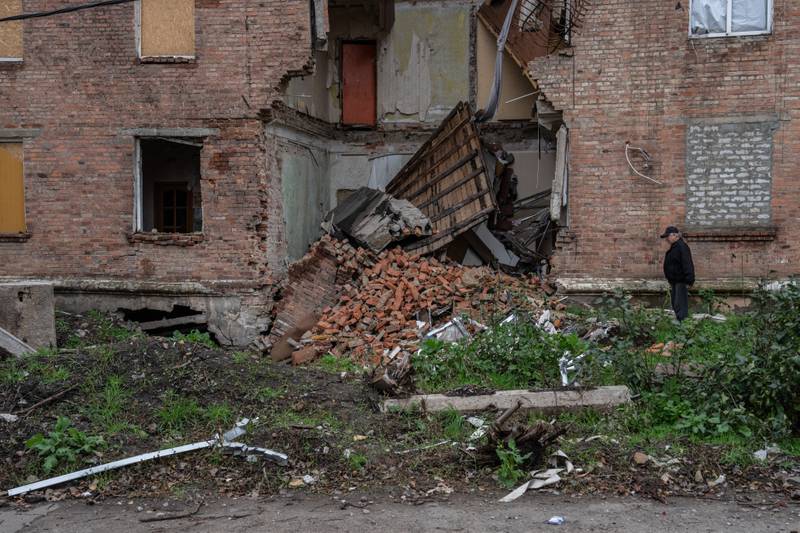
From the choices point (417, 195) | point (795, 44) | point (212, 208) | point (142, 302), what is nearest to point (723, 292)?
point (795, 44)

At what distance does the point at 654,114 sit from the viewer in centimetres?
1164

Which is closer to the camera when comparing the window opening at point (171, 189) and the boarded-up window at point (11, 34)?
the boarded-up window at point (11, 34)

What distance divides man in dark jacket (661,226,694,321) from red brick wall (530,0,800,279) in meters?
1.04

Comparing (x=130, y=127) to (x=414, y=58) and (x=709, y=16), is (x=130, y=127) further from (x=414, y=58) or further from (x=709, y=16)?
(x=709, y=16)

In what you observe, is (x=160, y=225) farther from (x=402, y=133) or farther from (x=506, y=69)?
(x=506, y=69)

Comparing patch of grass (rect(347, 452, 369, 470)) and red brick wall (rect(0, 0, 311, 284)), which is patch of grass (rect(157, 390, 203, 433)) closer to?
patch of grass (rect(347, 452, 369, 470))

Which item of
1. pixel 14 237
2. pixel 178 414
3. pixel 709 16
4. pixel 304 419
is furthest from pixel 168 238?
pixel 709 16

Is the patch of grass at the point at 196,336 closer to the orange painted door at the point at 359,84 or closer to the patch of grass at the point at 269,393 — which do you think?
the patch of grass at the point at 269,393

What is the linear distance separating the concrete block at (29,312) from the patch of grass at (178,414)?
11.1 feet

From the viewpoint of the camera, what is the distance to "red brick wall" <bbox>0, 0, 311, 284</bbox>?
39.3 ft

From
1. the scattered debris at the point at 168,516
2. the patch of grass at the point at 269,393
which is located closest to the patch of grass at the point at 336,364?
the patch of grass at the point at 269,393

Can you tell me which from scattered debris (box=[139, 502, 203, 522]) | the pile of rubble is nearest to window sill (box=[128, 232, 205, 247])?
the pile of rubble

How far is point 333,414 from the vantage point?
7.61 m

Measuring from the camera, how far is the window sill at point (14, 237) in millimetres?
12406
